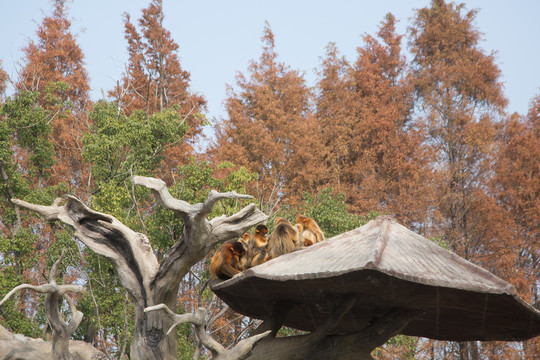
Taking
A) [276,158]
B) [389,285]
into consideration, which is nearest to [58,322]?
[389,285]

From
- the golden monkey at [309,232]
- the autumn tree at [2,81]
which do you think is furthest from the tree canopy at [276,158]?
the golden monkey at [309,232]

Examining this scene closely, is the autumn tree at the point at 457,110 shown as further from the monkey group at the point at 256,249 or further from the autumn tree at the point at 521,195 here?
the monkey group at the point at 256,249

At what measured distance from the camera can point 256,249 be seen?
4148 mm

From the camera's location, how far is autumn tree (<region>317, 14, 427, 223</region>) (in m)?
15.7

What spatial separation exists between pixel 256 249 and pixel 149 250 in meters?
0.74

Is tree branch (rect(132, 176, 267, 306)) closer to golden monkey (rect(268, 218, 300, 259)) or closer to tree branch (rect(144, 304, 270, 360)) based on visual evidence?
golden monkey (rect(268, 218, 300, 259))

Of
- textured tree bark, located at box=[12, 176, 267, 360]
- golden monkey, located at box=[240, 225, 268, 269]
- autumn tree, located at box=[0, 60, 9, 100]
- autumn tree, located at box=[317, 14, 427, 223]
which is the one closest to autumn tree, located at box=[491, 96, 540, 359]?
autumn tree, located at box=[317, 14, 427, 223]

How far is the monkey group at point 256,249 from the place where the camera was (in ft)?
13.1

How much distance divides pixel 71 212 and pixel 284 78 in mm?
13878

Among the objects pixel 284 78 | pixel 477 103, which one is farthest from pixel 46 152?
pixel 477 103

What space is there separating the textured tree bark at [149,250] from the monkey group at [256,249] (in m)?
0.11

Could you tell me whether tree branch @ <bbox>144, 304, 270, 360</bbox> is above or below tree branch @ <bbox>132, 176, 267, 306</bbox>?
below

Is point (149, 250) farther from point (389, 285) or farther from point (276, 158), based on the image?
point (276, 158)

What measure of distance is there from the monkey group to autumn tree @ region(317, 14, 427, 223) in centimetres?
1057
